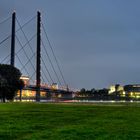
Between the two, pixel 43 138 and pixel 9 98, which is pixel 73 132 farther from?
pixel 9 98

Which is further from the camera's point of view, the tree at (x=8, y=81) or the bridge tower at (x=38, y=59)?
the bridge tower at (x=38, y=59)

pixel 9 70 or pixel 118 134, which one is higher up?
pixel 9 70

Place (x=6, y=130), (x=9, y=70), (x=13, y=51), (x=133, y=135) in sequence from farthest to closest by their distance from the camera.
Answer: (x=13, y=51) < (x=9, y=70) < (x=6, y=130) < (x=133, y=135)

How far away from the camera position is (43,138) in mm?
13789

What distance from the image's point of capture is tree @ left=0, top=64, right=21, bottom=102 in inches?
3109

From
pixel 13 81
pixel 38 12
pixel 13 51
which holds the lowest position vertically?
pixel 13 81

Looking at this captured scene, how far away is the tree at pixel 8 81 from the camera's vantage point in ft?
259

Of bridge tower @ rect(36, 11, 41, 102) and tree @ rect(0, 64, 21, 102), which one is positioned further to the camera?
bridge tower @ rect(36, 11, 41, 102)

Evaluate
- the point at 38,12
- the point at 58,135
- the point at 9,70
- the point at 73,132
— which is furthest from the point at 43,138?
the point at 38,12

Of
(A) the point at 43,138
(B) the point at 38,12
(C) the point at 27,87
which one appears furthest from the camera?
(C) the point at 27,87

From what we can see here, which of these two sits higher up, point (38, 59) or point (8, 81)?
point (38, 59)

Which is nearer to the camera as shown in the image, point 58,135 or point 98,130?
point 58,135

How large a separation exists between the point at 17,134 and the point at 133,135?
3.57 metres

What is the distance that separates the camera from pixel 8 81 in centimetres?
8044
